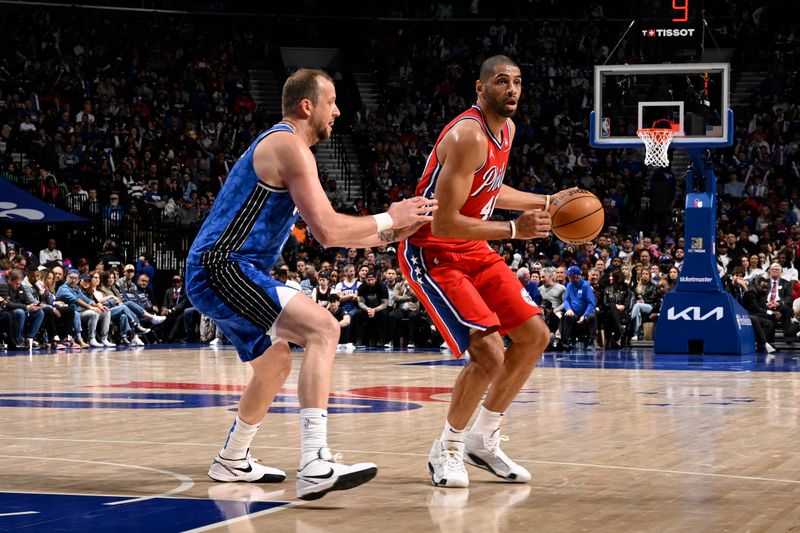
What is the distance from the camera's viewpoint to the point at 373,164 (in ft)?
84.9

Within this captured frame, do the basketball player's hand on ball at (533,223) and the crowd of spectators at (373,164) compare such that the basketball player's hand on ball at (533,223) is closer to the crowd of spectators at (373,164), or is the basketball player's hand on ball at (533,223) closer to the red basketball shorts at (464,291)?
the red basketball shorts at (464,291)

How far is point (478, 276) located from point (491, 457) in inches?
35.8

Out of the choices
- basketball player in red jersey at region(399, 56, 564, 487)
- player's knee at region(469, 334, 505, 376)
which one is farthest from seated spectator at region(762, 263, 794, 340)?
player's knee at region(469, 334, 505, 376)

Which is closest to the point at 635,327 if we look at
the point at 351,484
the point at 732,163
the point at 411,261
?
the point at 732,163

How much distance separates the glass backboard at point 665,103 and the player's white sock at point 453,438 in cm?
973

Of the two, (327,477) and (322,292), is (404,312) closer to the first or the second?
(322,292)

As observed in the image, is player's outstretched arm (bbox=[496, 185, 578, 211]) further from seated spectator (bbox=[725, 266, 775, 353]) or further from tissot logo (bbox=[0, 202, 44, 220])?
tissot logo (bbox=[0, 202, 44, 220])

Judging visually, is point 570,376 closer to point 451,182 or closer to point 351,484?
point 451,182

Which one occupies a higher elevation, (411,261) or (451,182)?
(451,182)

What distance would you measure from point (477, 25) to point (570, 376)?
64.8 feet

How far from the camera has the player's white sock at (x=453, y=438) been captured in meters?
5.44

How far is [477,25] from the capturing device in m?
30.3

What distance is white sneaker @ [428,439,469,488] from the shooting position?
5234mm

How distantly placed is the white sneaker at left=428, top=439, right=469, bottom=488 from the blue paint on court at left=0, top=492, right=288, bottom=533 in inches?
32.8
